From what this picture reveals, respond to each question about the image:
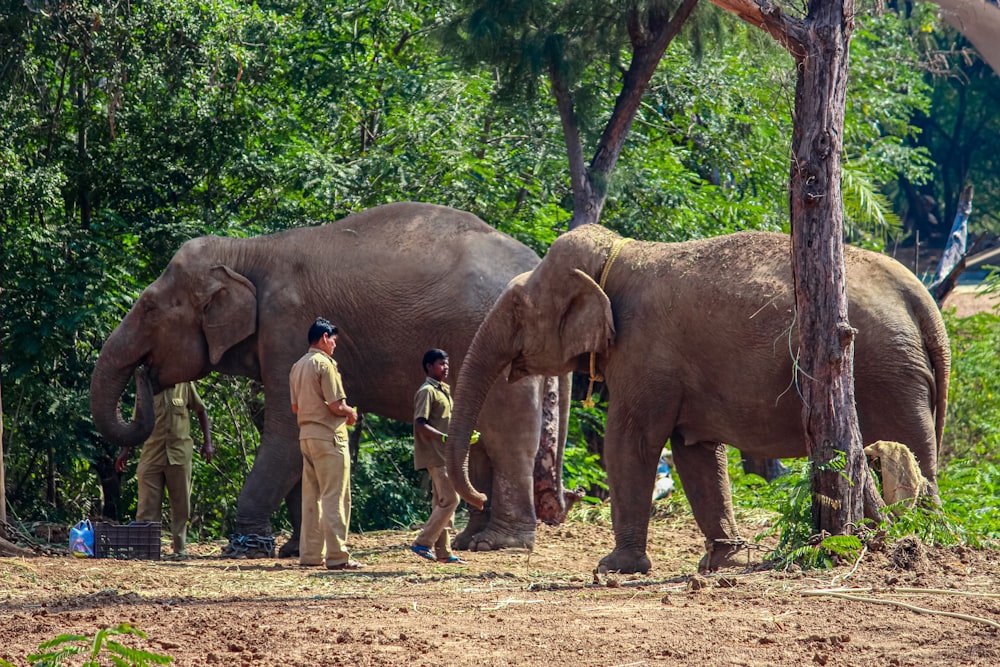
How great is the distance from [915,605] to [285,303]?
710 centimetres

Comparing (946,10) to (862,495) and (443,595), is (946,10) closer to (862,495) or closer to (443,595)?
(862,495)

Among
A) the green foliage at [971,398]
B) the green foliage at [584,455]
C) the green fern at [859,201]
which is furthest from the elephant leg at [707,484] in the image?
the green fern at [859,201]

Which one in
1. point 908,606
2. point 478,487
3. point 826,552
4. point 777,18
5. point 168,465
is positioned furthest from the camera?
point 478,487

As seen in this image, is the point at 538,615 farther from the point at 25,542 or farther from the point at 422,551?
the point at 25,542

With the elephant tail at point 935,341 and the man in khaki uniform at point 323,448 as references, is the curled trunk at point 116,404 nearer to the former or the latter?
the man in khaki uniform at point 323,448

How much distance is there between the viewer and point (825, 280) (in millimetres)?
8484

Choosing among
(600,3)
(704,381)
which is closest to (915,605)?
(704,381)

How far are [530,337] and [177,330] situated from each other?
11.9 ft

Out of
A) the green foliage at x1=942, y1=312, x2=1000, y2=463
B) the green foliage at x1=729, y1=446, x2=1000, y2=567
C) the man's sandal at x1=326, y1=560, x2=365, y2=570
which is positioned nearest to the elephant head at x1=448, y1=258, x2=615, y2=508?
the man's sandal at x1=326, y1=560, x2=365, y2=570

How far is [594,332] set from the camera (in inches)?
400

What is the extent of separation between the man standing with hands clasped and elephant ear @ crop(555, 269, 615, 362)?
1157mm

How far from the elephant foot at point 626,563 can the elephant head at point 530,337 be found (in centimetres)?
104

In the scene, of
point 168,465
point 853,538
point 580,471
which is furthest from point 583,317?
point 580,471

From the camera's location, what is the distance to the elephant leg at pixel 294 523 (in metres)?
12.0
